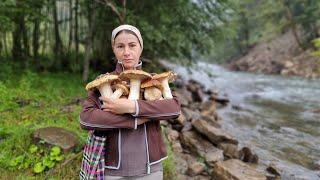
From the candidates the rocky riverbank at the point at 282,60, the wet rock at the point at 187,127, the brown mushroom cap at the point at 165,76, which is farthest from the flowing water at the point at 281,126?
the rocky riverbank at the point at 282,60

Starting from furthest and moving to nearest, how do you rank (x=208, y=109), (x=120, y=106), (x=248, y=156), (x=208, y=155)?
(x=208, y=109) → (x=248, y=156) → (x=208, y=155) → (x=120, y=106)

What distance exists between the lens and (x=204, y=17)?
1380 cm

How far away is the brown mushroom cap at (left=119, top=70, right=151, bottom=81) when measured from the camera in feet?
8.48

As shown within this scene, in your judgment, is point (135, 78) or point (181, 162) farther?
point (181, 162)

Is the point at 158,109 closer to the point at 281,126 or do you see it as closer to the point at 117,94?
the point at 117,94

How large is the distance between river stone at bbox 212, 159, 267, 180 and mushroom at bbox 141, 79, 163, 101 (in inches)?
135

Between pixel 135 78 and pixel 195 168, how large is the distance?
393 centimetres

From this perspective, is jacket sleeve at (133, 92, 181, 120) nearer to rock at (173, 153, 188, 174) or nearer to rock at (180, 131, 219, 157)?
rock at (173, 153, 188, 174)

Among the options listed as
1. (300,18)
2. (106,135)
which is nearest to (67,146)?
(106,135)

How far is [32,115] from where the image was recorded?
686 centimetres

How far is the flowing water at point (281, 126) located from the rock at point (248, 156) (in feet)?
0.72

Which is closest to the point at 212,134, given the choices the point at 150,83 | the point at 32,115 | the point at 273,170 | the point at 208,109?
the point at 273,170

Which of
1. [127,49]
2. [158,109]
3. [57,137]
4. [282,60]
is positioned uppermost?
[282,60]

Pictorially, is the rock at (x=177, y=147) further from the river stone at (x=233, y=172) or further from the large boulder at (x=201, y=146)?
the river stone at (x=233, y=172)
